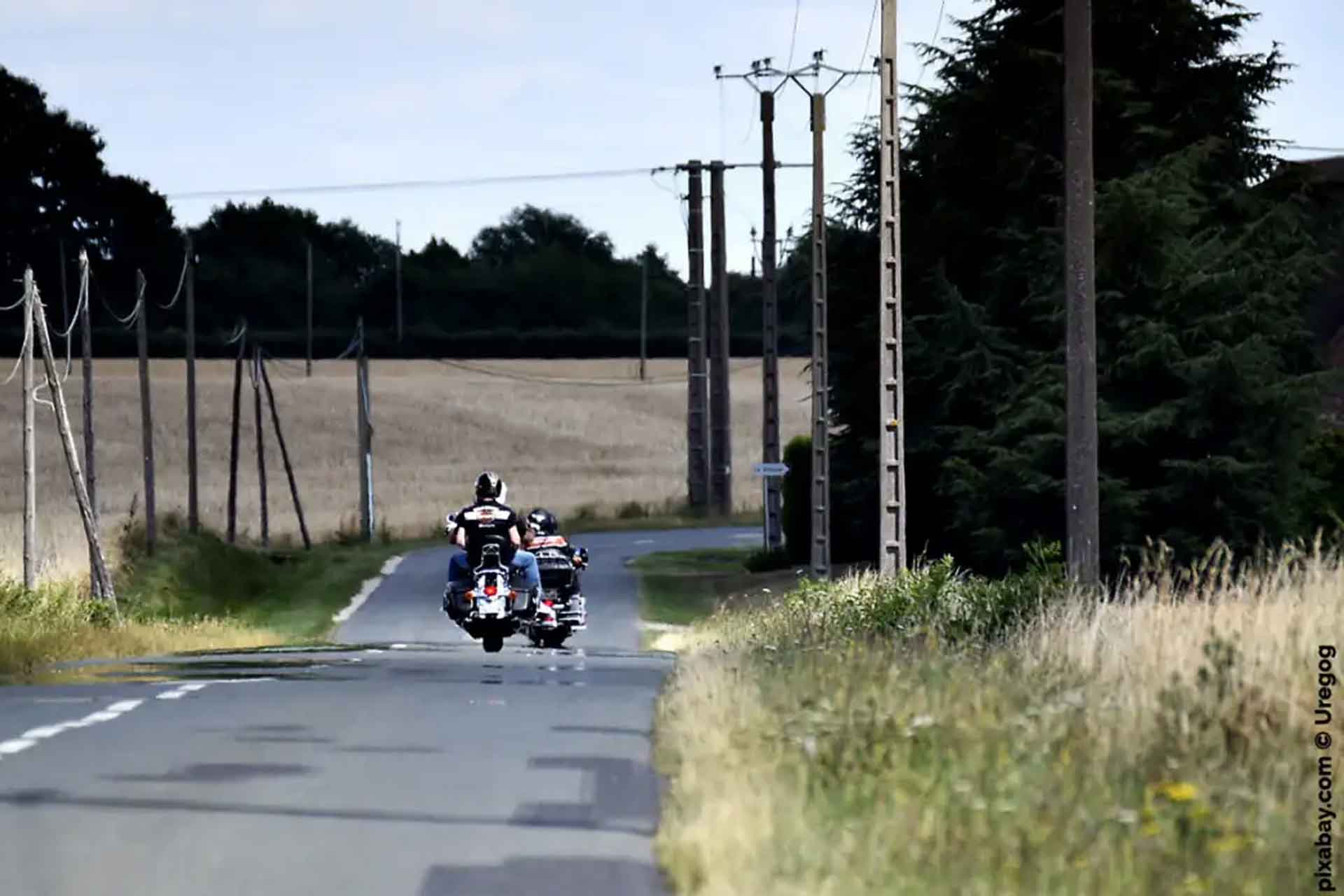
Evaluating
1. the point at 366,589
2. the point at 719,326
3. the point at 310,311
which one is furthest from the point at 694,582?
the point at 310,311

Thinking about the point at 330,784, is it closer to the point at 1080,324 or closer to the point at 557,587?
the point at 1080,324

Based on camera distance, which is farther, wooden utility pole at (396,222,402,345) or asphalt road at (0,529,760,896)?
wooden utility pole at (396,222,402,345)

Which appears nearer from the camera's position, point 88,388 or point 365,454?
point 88,388

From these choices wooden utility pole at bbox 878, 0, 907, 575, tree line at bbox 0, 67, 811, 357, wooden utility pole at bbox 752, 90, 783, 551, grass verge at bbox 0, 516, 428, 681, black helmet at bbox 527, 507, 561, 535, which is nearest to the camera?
wooden utility pole at bbox 878, 0, 907, 575

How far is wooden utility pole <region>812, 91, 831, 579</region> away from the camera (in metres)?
40.3

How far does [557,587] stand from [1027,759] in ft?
64.6

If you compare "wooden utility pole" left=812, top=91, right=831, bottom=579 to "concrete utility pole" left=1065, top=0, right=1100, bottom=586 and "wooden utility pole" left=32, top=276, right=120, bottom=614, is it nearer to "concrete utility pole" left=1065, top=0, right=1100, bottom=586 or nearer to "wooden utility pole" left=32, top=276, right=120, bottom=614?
"wooden utility pole" left=32, top=276, right=120, bottom=614

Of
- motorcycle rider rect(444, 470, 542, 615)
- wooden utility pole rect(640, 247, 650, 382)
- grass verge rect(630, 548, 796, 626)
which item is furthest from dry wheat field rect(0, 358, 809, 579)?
motorcycle rider rect(444, 470, 542, 615)

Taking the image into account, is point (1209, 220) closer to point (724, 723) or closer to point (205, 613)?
point (205, 613)

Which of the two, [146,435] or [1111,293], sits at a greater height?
[1111,293]

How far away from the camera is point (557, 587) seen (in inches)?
1244

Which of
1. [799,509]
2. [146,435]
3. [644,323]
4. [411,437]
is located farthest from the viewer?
[644,323]

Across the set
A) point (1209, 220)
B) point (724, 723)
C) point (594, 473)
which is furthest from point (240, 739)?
point (594, 473)

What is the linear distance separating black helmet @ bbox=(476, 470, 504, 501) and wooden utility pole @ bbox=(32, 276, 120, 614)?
10235mm
